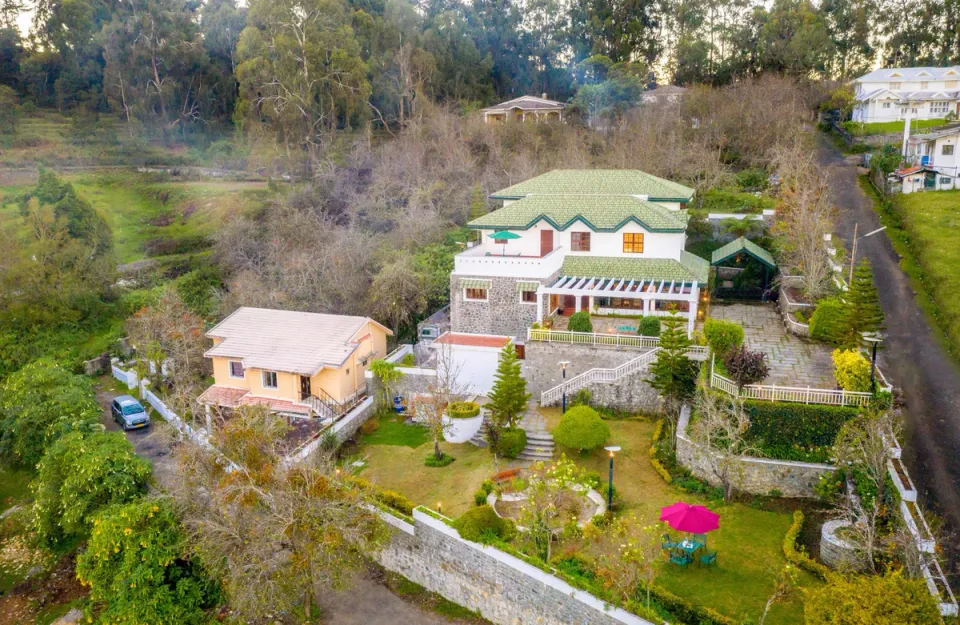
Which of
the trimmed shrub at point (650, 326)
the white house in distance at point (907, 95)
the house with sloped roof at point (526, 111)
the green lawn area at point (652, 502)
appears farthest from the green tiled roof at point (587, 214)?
the white house in distance at point (907, 95)

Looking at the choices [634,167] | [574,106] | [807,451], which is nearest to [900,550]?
[807,451]

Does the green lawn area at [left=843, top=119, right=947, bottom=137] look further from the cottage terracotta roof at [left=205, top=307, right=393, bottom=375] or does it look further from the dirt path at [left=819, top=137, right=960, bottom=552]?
the cottage terracotta roof at [left=205, top=307, right=393, bottom=375]

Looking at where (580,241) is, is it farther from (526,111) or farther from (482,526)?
(526,111)

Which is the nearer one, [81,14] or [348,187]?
[348,187]

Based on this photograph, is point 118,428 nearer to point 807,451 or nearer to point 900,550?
point 807,451

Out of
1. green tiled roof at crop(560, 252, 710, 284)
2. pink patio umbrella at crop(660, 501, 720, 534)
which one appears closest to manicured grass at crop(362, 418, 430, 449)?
green tiled roof at crop(560, 252, 710, 284)
